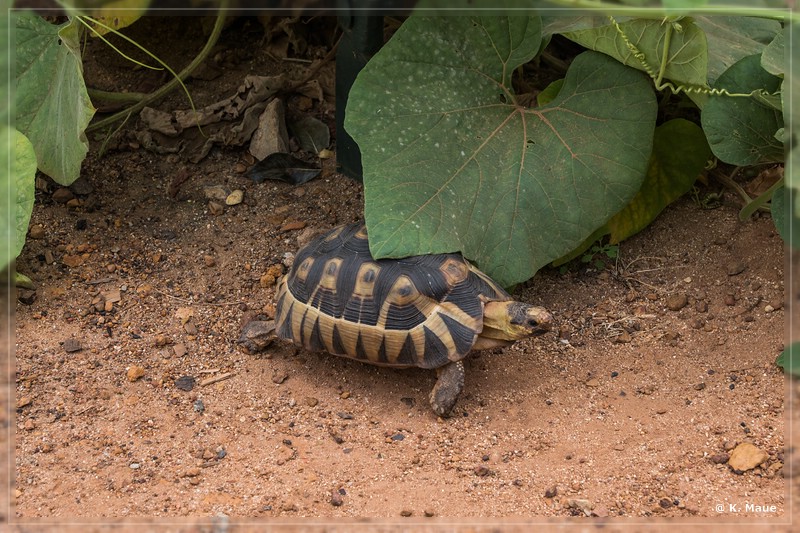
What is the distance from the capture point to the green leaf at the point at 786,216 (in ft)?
8.39

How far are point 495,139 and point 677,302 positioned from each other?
915mm

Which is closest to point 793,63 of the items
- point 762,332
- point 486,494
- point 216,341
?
point 762,332

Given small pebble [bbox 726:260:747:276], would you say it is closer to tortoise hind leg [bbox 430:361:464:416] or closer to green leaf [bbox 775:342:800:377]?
green leaf [bbox 775:342:800:377]

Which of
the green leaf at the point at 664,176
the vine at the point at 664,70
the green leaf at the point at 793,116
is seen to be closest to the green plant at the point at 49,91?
the vine at the point at 664,70

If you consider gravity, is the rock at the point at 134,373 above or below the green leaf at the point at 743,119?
below

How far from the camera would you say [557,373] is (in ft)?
9.56

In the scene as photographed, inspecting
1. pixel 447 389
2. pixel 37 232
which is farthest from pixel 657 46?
pixel 37 232

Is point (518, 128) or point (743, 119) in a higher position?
point (743, 119)

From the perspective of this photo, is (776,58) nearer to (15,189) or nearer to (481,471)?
(481,471)

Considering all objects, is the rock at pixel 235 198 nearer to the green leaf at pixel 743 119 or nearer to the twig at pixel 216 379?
the twig at pixel 216 379

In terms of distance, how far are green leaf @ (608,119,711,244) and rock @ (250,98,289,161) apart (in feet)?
4.86

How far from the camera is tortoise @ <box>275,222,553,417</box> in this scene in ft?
9.15

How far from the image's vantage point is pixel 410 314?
2805 millimetres

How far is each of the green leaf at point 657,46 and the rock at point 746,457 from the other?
127 cm
